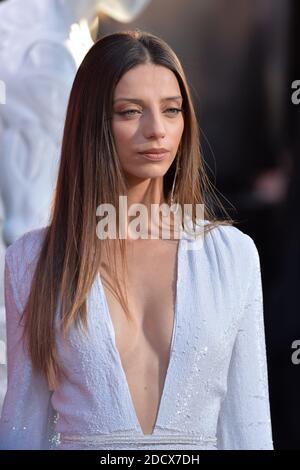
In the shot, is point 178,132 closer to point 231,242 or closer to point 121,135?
point 121,135

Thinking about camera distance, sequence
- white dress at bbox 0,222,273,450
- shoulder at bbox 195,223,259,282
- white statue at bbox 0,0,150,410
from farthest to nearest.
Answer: white statue at bbox 0,0,150,410, shoulder at bbox 195,223,259,282, white dress at bbox 0,222,273,450

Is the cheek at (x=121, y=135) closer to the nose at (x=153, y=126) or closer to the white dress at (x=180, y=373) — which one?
the nose at (x=153, y=126)

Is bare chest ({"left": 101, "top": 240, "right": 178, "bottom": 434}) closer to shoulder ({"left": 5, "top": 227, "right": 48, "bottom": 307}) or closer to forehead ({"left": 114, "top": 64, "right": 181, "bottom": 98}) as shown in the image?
shoulder ({"left": 5, "top": 227, "right": 48, "bottom": 307})

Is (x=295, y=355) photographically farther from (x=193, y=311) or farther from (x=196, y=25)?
(x=193, y=311)

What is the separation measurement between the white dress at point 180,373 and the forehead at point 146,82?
26cm

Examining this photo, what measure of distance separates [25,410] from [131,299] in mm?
262

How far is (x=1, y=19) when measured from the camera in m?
2.87

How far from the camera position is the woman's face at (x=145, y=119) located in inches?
73.7

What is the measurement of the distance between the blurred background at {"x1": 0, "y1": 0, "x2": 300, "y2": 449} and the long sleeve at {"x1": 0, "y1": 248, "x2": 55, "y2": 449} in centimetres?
70

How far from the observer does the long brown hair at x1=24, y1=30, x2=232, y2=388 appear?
190 cm

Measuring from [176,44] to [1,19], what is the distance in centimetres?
162

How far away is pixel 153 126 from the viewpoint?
1861 mm

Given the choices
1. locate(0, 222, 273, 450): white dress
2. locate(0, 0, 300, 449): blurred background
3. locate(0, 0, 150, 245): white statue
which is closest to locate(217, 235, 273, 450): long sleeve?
locate(0, 222, 273, 450): white dress

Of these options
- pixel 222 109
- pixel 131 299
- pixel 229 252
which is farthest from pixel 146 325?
pixel 222 109
